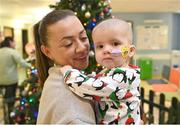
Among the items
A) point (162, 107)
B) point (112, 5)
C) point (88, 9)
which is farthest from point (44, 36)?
point (112, 5)

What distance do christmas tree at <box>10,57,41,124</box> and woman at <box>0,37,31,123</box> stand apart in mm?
433

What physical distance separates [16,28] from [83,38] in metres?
9.16

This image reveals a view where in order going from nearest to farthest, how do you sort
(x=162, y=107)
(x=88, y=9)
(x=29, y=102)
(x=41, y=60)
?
1. (x=41, y=60)
2. (x=88, y=9)
3. (x=29, y=102)
4. (x=162, y=107)

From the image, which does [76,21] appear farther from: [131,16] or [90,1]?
[131,16]

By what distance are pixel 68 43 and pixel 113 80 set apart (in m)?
0.21

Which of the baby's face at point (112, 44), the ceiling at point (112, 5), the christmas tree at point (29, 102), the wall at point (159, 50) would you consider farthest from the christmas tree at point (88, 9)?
the wall at point (159, 50)

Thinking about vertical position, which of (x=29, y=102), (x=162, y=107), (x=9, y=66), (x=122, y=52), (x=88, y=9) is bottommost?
(x=162, y=107)

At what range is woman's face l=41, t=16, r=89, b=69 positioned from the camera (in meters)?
0.90

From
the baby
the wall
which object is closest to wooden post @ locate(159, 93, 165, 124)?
the baby

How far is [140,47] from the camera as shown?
8.52m

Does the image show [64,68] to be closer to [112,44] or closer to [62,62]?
[62,62]

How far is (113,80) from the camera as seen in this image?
0.88 metres

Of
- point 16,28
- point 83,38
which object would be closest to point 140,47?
point 16,28

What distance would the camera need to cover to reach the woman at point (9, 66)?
12.3ft
